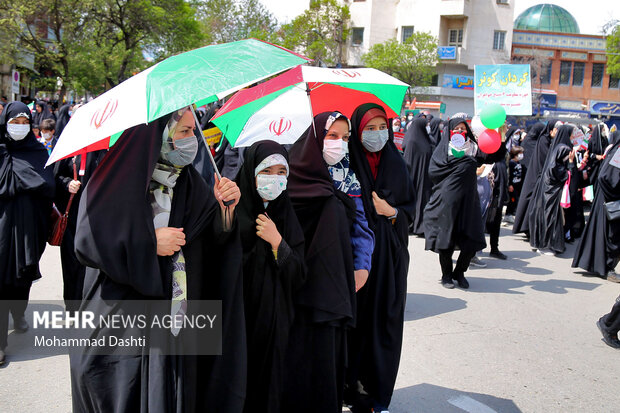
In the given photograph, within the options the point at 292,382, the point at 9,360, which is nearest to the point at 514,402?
the point at 292,382

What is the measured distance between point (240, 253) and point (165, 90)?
89cm

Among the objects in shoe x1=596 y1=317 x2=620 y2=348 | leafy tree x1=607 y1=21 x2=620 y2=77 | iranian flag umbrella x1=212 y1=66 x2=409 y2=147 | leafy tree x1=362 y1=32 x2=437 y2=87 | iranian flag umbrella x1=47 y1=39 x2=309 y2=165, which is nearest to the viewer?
iranian flag umbrella x1=47 y1=39 x2=309 y2=165

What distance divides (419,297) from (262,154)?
4252 mm

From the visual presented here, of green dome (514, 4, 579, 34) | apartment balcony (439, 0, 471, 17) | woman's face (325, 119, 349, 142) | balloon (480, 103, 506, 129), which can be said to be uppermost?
green dome (514, 4, 579, 34)

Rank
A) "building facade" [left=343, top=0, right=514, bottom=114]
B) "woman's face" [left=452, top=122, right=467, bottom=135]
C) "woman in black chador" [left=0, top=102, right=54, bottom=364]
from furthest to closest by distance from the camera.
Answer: "building facade" [left=343, top=0, right=514, bottom=114] → "woman's face" [left=452, top=122, right=467, bottom=135] → "woman in black chador" [left=0, top=102, right=54, bottom=364]

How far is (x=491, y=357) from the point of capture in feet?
15.8

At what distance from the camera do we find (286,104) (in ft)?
12.4

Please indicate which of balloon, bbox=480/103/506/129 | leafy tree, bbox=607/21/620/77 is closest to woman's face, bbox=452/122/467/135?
balloon, bbox=480/103/506/129

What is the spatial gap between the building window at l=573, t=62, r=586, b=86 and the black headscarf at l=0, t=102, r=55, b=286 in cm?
5803

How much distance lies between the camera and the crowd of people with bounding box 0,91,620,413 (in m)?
2.33

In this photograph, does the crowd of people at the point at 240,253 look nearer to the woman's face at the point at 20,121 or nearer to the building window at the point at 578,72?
the woman's face at the point at 20,121

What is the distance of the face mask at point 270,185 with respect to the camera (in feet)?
→ 9.26

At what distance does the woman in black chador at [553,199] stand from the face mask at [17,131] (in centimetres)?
794

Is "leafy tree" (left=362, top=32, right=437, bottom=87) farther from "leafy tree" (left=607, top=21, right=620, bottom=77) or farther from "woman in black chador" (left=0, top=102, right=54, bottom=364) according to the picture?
"woman in black chador" (left=0, top=102, right=54, bottom=364)
